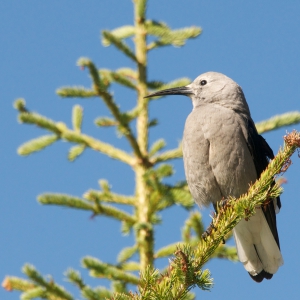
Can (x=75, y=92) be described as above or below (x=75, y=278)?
above

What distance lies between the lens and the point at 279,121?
4480 mm

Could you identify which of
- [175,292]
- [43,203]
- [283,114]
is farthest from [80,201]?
[175,292]

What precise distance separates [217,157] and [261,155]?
35 cm

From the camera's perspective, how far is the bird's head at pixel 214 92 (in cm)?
417

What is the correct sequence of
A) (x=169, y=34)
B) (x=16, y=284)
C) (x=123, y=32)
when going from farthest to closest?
(x=123, y=32), (x=169, y=34), (x=16, y=284)

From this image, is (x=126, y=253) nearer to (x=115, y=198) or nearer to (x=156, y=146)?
(x=115, y=198)

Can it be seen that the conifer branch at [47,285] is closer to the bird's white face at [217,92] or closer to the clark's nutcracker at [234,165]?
the clark's nutcracker at [234,165]

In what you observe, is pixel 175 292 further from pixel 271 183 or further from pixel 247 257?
pixel 247 257

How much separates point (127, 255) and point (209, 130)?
47.7 inches

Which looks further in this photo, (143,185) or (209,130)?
(143,185)

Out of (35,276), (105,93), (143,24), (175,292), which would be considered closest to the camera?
(175,292)

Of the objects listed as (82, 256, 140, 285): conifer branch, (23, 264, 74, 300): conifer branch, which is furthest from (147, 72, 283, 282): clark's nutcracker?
(23, 264, 74, 300): conifer branch

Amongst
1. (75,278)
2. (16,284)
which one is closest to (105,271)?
(75,278)

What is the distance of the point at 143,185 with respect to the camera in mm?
4324
